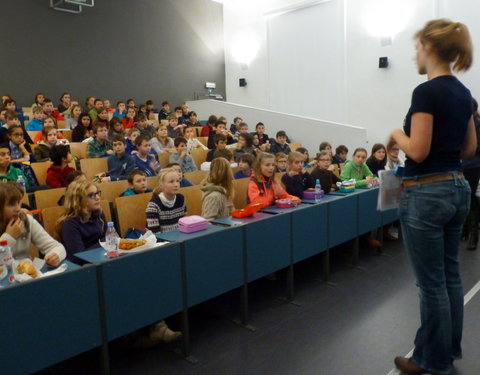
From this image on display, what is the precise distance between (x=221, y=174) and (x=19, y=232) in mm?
1436

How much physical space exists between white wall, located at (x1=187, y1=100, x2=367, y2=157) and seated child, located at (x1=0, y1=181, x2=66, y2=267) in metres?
5.87

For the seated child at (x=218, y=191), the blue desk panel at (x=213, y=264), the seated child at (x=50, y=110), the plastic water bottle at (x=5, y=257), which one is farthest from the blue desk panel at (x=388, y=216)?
the seated child at (x=50, y=110)

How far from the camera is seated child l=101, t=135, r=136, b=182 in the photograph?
425cm

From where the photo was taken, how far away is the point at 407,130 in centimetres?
160

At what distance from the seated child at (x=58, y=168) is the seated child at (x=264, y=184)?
1.80 meters

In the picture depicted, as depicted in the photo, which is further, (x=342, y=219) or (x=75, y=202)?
(x=342, y=219)

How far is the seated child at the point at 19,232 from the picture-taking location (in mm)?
1920

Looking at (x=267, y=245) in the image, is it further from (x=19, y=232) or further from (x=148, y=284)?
(x=19, y=232)

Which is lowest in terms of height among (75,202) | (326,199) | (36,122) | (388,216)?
(388,216)

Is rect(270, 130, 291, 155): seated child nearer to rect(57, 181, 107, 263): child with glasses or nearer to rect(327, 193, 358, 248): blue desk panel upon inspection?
rect(327, 193, 358, 248): blue desk panel

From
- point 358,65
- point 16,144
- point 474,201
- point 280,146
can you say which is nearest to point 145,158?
point 16,144

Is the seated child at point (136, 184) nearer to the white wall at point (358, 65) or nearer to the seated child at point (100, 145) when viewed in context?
the seated child at point (100, 145)

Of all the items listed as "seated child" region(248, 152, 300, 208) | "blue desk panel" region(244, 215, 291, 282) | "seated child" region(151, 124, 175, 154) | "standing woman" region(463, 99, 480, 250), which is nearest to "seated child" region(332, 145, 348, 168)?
"standing woman" region(463, 99, 480, 250)

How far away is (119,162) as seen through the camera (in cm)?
429
